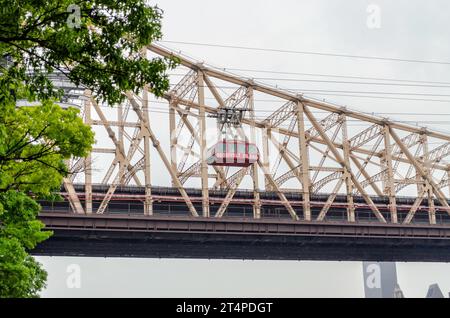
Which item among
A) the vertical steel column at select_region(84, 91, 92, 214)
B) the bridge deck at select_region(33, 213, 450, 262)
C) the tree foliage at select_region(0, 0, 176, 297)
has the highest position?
the vertical steel column at select_region(84, 91, 92, 214)

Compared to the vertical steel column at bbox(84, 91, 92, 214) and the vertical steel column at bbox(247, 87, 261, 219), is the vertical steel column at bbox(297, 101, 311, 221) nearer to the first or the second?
the vertical steel column at bbox(247, 87, 261, 219)

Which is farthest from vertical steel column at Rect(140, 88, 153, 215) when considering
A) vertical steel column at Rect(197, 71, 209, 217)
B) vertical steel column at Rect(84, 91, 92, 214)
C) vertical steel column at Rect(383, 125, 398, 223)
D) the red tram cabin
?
vertical steel column at Rect(383, 125, 398, 223)

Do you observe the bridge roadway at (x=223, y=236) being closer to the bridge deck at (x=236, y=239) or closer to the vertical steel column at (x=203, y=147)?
the bridge deck at (x=236, y=239)

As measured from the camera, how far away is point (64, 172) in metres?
22.8

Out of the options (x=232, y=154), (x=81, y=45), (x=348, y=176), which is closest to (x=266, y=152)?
(x=348, y=176)

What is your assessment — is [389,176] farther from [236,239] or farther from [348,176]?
[236,239]

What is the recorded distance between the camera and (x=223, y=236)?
3073 inches

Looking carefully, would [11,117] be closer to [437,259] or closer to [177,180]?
[177,180]

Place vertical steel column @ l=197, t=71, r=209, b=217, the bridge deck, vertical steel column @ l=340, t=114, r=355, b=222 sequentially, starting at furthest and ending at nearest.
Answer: vertical steel column @ l=340, t=114, r=355, b=222, vertical steel column @ l=197, t=71, r=209, b=217, the bridge deck

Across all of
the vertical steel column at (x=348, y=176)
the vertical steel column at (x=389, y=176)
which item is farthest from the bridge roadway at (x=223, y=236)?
the vertical steel column at (x=389, y=176)

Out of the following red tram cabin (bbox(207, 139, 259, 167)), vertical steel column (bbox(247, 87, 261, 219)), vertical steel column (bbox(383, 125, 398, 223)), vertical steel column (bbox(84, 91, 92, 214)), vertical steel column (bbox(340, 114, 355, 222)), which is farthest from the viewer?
vertical steel column (bbox(383, 125, 398, 223))

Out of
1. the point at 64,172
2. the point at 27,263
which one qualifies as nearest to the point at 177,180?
the point at 27,263

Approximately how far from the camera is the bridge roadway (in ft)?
238

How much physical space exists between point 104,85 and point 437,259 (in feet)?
265
